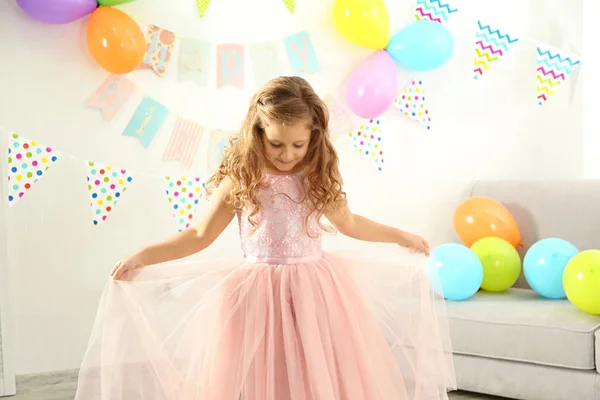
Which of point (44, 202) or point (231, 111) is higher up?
point (231, 111)

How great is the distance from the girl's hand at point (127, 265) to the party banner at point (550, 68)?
308 centimetres

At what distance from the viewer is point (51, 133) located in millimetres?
3174

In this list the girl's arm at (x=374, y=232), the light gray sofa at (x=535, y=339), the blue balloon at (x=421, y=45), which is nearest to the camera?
the girl's arm at (x=374, y=232)

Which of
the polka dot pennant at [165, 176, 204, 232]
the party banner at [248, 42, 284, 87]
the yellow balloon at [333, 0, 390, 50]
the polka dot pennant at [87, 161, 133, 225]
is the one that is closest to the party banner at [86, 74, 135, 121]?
the polka dot pennant at [87, 161, 133, 225]

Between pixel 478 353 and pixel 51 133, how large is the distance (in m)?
1.92

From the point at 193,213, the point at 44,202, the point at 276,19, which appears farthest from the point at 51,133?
the point at 276,19

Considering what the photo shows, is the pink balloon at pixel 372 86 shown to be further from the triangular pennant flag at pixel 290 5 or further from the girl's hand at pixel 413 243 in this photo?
the girl's hand at pixel 413 243

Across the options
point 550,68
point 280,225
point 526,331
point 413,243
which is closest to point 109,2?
point 280,225

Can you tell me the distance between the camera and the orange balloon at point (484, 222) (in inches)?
138

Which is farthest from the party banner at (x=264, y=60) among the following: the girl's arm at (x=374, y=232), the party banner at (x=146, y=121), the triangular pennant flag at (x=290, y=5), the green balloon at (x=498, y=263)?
the girl's arm at (x=374, y=232)

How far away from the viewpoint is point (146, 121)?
11.0 ft

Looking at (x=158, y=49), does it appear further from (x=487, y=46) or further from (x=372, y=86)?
(x=487, y=46)

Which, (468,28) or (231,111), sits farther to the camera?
(468,28)

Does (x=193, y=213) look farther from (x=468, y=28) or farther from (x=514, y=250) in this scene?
(x=468, y=28)
